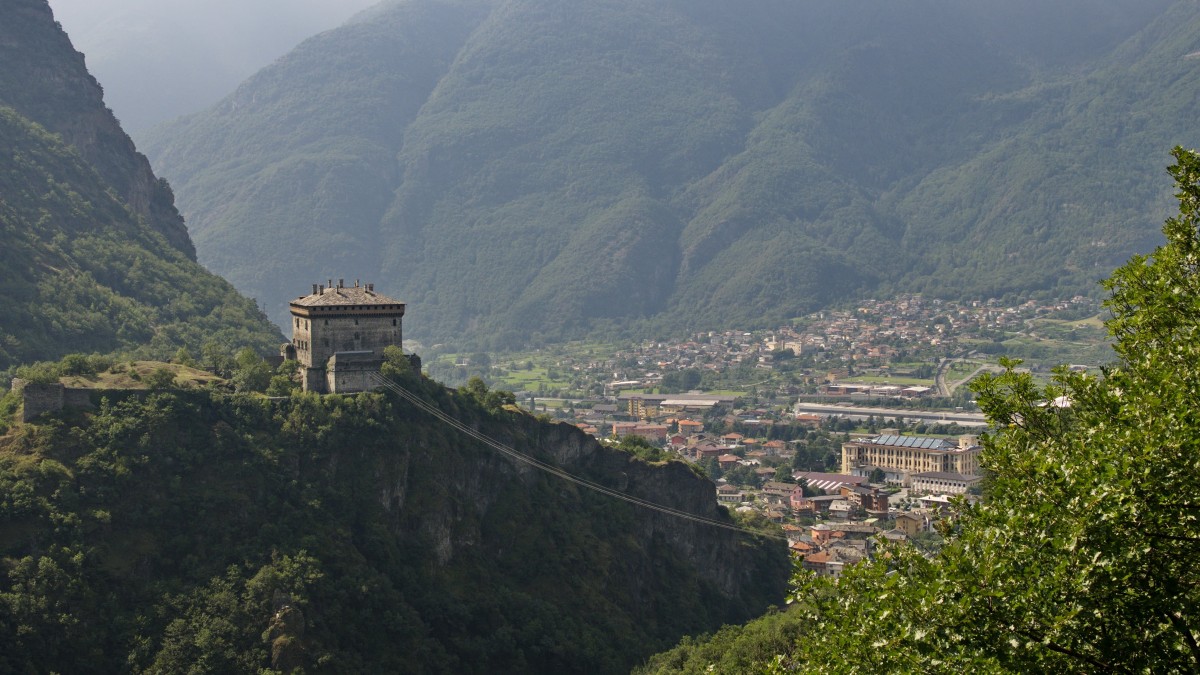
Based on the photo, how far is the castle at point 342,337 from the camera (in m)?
73.5

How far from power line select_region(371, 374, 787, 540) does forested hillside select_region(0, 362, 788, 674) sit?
2.13ft

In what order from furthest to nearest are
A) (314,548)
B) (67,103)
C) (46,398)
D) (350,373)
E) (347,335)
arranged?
1. (67,103)
2. (347,335)
3. (350,373)
4. (46,398)
5. (314,548)

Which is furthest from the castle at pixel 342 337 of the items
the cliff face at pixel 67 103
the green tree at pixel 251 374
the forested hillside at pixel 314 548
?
the cliff face at pixel 67 103

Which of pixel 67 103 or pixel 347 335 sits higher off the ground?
pixel 67 103

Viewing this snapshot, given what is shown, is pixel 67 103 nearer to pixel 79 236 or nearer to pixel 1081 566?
pixel 79 236

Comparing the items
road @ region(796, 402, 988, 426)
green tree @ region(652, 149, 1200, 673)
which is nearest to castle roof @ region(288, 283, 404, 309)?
green tree @ region(652, 149, 1200, 673)

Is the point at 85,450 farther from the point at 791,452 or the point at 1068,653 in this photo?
the point at 791,452

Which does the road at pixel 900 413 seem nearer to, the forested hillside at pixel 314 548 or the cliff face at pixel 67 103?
the cliff face at pixel 67 103

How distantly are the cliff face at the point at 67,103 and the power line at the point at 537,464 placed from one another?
66.2 m

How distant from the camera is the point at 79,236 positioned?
117062 millimetres

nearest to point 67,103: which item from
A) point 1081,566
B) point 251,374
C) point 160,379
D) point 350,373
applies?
point 251,374

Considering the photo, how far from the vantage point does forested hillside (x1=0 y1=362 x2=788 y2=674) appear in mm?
58562

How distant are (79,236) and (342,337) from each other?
173 ft

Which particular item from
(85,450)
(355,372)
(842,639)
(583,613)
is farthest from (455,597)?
(842,639)
